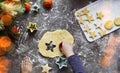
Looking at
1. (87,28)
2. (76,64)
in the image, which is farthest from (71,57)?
(87,28)

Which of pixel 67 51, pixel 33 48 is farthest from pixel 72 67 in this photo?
pixel 33 48

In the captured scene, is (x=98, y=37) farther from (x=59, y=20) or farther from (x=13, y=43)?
(x=13, y=43)

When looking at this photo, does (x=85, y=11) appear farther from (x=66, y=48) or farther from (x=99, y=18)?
(x=66, y=48)

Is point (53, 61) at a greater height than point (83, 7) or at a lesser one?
lesser

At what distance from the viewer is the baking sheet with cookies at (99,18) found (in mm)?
1185

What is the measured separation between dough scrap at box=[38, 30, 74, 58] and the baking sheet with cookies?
63 mm

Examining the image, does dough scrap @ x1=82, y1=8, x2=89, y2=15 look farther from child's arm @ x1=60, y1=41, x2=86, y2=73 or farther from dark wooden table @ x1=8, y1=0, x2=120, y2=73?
child's arm @ x1=60, y1=41, x2=86, y2=73

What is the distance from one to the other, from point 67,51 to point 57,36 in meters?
0.08

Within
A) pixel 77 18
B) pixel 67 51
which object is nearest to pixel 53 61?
pixel 67 51

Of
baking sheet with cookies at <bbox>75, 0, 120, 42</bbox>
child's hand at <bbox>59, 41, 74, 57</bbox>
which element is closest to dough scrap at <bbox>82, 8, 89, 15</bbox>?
baking sheet with cookies at <bbox>75, 0, 120, 42</bbox>

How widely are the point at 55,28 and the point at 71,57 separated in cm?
14

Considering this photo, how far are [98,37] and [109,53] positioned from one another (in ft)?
0.23

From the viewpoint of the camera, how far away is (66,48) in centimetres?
115

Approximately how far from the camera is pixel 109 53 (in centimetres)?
117
